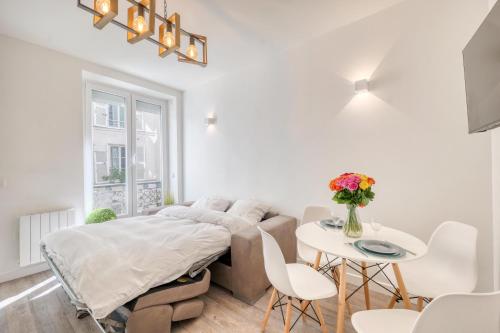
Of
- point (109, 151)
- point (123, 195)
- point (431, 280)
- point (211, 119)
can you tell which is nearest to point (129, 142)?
point (109, 151)

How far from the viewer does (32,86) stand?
8.85 ft

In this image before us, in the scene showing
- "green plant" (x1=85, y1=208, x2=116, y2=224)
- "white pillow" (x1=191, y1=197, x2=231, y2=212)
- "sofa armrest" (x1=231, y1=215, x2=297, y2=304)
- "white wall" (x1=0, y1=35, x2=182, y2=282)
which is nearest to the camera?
"sofa armrest" (x1=231, y1=215, x2=297, y2=304)

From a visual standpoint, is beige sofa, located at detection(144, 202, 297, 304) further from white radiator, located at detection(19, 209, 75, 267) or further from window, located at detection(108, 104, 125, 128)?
window, located at detection(108, 104, 125, 128)

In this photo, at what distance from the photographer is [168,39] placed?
1652 mm

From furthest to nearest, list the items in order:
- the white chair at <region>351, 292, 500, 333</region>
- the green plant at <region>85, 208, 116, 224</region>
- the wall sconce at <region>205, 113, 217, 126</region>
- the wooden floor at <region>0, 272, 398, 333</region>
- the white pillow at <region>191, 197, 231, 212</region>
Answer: the wall sconce at <region>205, 113, 217, 126</region>, the white pillow at <region>191, 197, 231, 212</region>, the green plant at <region>85, 208, 116, 224</region>, the wooden floor at <region>0, 272, 398, 333</region>, the white chair at <region>351, 292, 500, 333</region>

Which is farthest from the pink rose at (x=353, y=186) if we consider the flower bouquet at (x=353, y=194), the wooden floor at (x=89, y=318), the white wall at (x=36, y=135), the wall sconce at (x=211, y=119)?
the white wall at (x=36, y=135)

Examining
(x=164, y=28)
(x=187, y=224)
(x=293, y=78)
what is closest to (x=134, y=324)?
(x=187, y=224)

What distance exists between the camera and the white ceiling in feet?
6.82

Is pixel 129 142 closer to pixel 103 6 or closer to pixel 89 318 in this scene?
pixel 89 318

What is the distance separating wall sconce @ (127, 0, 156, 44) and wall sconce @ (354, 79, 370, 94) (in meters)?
1.94

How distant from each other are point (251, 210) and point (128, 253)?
1.51m

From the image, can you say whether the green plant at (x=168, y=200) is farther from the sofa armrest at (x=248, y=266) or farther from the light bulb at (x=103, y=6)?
the light bulb at (x=103, y=6)

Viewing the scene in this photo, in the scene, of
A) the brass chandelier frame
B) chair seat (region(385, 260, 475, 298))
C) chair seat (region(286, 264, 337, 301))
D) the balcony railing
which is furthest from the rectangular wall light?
the balcony railing

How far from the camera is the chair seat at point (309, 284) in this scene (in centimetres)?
140
